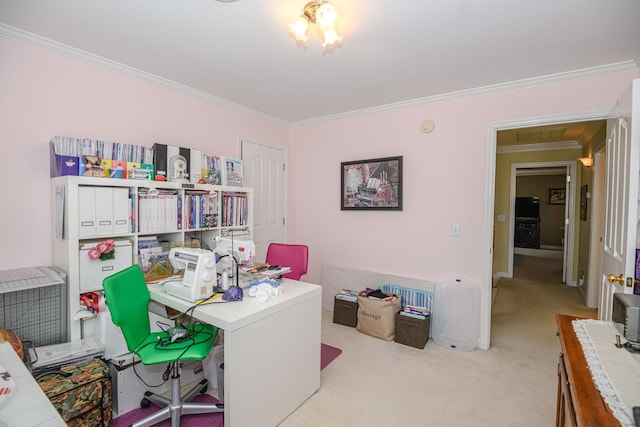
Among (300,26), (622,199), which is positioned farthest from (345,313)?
(300,26)

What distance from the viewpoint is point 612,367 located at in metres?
1.00

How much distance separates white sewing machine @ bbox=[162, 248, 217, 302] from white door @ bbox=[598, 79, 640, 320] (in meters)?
2.18

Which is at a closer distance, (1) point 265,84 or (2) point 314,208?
(1) point 265,84

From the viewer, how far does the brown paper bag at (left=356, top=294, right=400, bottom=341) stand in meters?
2.96

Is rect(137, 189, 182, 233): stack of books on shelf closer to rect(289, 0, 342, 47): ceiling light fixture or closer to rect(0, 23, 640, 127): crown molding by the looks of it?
rect(0, 23, 640, 127): crown molding

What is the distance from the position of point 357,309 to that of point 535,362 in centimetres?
163

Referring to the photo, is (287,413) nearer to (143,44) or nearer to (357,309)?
(357,309)

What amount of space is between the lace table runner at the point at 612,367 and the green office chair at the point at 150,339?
168 cm

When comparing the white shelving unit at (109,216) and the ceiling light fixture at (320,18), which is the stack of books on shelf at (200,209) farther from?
the ceiling light fixture at (320,18)

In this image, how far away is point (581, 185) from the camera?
16.5 ft

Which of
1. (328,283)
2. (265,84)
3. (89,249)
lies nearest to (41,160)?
(89,249)

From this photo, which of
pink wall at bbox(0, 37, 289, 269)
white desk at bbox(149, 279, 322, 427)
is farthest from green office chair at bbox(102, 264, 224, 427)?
pink wall at bbox(0, 37, 289, 269)

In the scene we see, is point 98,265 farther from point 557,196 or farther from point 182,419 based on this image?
point 557,196

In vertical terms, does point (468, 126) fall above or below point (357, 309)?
above
